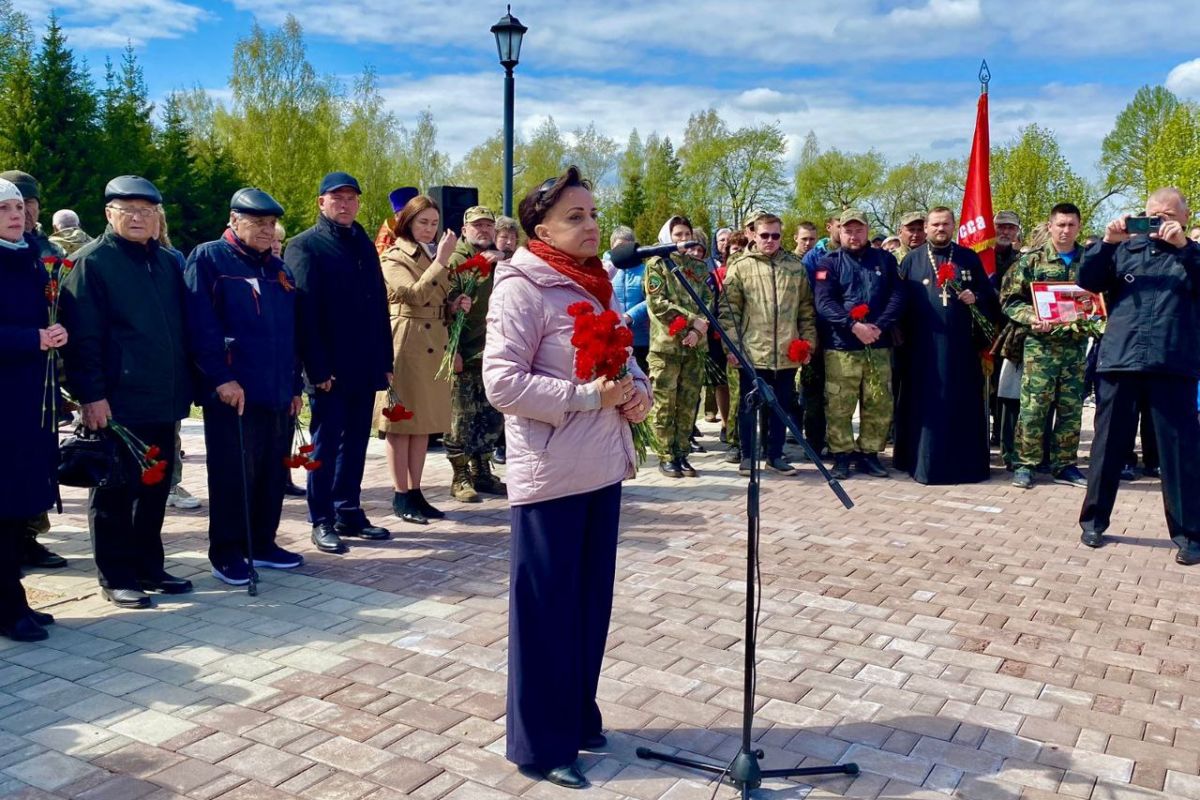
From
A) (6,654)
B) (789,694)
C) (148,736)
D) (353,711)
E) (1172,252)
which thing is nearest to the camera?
(148,736)

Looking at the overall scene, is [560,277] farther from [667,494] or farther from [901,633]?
[667,494]

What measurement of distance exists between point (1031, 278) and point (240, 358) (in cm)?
682

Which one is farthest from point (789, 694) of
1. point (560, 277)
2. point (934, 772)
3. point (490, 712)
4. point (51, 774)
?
point (51, 774)

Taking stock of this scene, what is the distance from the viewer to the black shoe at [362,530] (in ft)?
22.4

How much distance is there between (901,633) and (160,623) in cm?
377

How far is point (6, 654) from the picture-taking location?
184 inches

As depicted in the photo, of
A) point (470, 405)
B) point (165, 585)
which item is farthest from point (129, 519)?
point (470, 405)

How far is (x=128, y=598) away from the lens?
5.34 meters

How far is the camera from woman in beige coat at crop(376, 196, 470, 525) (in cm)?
715

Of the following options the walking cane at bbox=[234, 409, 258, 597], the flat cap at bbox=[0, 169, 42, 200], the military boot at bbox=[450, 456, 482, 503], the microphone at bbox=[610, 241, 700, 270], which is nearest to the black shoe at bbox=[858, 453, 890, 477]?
the military boot at bbox=[450, 456, 482, 503]

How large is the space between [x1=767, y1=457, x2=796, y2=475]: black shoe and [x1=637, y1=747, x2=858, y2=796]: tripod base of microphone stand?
5882 millimetres

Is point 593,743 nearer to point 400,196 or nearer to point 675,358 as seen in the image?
point 400,196

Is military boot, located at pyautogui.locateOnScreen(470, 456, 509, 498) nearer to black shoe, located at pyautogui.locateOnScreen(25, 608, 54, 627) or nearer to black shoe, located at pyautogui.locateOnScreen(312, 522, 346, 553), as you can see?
black shoe, located at pyautogui.locateOnScreen(312, 522, 346, 553)

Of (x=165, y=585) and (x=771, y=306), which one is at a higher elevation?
(x=771, y=306)
